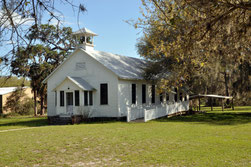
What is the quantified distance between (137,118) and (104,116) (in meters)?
2.78

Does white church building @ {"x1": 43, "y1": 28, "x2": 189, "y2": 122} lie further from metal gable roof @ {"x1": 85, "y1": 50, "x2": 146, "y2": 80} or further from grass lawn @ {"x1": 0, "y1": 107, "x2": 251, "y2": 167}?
grass lawn @ {"x1": 0, "y1": 107, "x2": 251, "y2": 167}

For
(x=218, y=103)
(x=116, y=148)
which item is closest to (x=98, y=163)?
(x=116, y=148)

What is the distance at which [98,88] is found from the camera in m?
23.9

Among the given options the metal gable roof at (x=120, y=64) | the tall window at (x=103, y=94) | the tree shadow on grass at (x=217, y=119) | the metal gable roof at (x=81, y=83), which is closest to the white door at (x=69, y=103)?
the metal gable roof at (x=81, y=83)

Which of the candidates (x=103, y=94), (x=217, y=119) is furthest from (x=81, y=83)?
(x=217, y=119)

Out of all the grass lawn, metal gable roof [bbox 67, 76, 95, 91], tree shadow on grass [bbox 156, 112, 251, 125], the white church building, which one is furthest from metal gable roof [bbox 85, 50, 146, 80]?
the grass lawn

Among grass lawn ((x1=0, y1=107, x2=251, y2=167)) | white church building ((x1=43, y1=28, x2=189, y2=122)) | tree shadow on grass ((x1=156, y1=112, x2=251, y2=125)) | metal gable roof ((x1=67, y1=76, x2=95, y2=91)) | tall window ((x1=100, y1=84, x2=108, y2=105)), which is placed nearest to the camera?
grass lawn ((x1=0, y1=107, x2=251, y2=167))

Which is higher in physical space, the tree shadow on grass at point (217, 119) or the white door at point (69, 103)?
the white door at point (69, 103)

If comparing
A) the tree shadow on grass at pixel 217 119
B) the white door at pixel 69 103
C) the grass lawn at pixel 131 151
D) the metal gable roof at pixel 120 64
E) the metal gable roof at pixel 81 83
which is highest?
the metal gable roof at pixel 120 64

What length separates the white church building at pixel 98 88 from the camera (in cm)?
2316

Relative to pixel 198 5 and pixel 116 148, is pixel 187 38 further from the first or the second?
pixel 116 148

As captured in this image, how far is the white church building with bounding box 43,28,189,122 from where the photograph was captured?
23.2 metres

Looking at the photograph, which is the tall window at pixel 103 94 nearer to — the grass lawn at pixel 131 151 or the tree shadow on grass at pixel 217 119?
the tree shadow on grass at pixel 217 119

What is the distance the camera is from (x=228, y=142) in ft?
38.0
